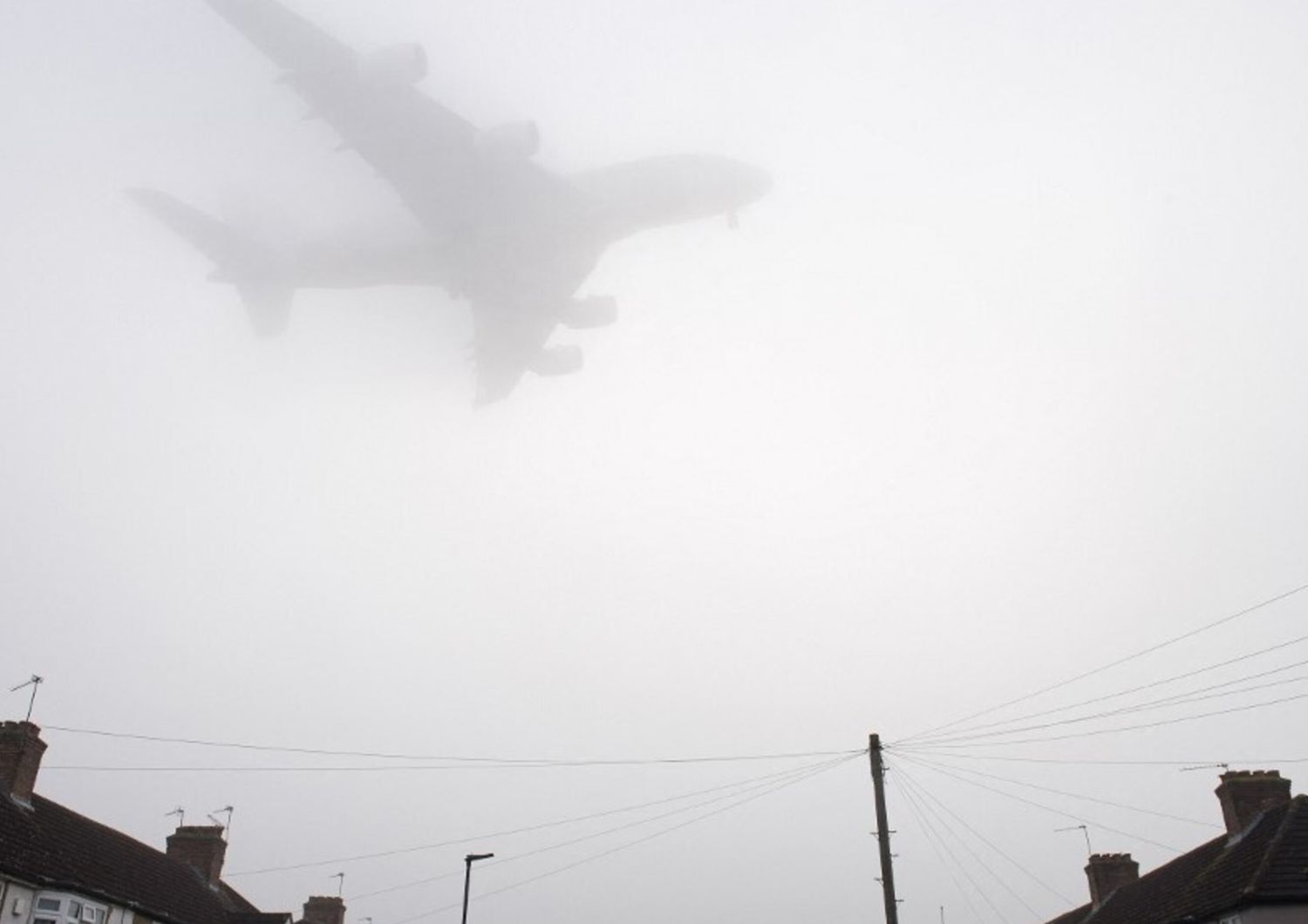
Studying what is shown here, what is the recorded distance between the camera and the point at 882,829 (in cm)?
2097

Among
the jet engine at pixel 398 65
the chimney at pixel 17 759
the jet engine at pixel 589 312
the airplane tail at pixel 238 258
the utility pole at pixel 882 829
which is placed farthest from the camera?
the airplane tail at pixel 238 258

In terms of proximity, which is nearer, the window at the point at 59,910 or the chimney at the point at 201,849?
the window at the point at 59,910

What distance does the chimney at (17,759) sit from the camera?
25859mm

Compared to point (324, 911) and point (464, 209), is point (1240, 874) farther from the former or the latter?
point (464, 209)

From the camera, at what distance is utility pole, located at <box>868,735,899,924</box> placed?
66.0 ft

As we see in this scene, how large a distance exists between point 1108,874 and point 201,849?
105 ft

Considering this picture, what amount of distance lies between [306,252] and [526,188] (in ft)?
62.3

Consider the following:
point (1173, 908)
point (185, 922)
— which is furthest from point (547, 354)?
point (1173, 908)

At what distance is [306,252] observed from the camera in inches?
2377

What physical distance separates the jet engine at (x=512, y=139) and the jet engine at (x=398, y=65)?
15.1ft

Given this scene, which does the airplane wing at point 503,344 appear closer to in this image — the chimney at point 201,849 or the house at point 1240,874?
the chimney at point 201,849

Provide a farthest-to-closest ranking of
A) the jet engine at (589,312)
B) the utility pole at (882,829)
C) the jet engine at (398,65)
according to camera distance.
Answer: the jet engine at (589,312), the jet engine at (398,65), the utility pole at (882,829)

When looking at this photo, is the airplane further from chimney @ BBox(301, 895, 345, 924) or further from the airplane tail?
chimney @ BBox(301, 895, 345, 924)

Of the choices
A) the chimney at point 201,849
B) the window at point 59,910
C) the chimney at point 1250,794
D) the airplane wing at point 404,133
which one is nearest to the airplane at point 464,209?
the airplane wing at point 404,133
